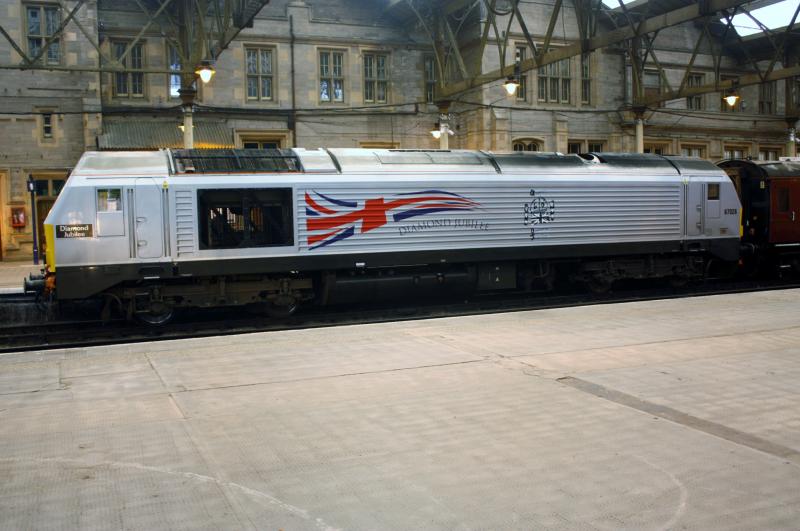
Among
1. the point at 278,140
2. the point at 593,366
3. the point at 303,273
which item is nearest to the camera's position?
the point at 593,366

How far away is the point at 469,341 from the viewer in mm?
10992

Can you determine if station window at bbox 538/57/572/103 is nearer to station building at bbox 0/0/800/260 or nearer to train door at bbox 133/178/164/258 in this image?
station building at bbox 0/0/800/260

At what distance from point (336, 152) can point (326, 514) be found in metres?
9.94

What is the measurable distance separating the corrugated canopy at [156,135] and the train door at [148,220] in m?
14.0

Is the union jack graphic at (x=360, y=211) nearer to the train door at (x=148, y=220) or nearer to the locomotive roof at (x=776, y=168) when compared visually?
the train door at (x=148, y=220)

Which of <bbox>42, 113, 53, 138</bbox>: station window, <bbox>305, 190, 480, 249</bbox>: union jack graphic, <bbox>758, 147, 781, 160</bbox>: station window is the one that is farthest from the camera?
<bbox>758, 147, 781, 160</bbox>: station window

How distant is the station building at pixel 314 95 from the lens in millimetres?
25766

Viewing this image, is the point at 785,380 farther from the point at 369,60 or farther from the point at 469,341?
the point at 369,60

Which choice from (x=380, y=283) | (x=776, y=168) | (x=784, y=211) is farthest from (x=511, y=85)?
(x=380, y=283)

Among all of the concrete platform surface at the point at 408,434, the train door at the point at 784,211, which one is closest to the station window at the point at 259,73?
the train door at the point at 784,211

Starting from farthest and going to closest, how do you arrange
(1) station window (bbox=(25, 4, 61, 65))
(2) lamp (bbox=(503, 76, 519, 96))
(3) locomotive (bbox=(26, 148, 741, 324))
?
1. (1) station window (bbox=(25, 4, 61, 65))
2. (2) lamp (bbox=(503, 76, 519, 96))
3. (3) locomotive (bbox=(26, 148, 741, 324))

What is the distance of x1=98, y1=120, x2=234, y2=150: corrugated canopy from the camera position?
25781 millimetres

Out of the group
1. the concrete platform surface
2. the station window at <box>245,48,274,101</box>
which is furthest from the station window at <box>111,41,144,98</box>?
the concrete platform surface

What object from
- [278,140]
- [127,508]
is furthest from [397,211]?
[278,140]
